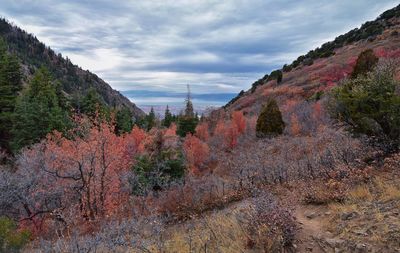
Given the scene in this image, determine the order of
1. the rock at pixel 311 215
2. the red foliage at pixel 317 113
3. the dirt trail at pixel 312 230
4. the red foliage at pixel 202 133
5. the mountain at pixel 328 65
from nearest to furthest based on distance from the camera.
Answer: the dirt trail at pixel 312 230
the rock at pixel 311 215
the red foliage at pixel 317 113
the red foliage at pixel 202 133
the mountain at pixel 328 65

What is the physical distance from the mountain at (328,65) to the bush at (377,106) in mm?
31862

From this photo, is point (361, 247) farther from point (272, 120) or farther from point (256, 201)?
point (272, 120)

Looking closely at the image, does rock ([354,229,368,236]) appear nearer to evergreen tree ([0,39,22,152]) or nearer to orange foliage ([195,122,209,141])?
evergreen tree ([0,39,22,152])

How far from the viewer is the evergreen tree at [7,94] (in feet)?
127

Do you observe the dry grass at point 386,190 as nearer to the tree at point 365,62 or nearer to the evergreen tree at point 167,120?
the tree at point 365,62

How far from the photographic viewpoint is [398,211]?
20.4ft

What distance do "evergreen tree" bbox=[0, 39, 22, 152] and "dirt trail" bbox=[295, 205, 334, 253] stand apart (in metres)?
36.7

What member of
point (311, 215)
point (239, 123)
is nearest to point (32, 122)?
point (239, 123)

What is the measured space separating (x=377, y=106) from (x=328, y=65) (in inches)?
2169

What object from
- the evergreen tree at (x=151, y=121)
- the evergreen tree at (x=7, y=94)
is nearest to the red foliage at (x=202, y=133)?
the evergreen tree at (x=7, y=94)

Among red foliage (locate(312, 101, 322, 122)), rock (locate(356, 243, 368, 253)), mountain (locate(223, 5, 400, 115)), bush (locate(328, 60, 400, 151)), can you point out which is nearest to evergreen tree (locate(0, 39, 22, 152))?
red foliage (locate(312, 101, 322, 122))

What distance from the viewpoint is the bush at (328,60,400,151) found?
31.6ft

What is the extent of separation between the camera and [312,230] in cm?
671

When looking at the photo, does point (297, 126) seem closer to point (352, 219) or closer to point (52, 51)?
point (352, 219)
